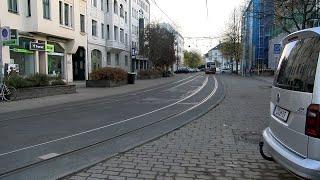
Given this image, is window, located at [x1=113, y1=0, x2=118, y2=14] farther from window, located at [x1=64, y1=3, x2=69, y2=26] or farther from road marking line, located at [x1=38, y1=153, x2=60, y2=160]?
road marking line, located at [x1=38, y1=153, x2=60, y2=160]

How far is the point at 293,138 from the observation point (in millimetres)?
4992

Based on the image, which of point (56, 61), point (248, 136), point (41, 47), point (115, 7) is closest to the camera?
point (248, 136)

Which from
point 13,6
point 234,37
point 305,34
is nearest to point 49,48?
point 13,6

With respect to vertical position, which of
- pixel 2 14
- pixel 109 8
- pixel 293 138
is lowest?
pixel 293 138

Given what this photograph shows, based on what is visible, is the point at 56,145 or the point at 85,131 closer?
the point at 56,145

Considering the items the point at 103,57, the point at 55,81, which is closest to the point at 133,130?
the point at 55,81

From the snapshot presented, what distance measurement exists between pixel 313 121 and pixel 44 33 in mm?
28769

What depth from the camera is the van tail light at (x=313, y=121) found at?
4.48m

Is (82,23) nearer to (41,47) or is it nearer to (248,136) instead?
(41,47)

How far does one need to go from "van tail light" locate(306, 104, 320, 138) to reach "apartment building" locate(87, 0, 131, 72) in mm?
40562

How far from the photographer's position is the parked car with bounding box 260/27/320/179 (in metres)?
4.53

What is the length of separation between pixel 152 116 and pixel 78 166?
6808 millimetres

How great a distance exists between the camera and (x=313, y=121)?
4535mm

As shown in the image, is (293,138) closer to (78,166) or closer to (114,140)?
(78,166)
